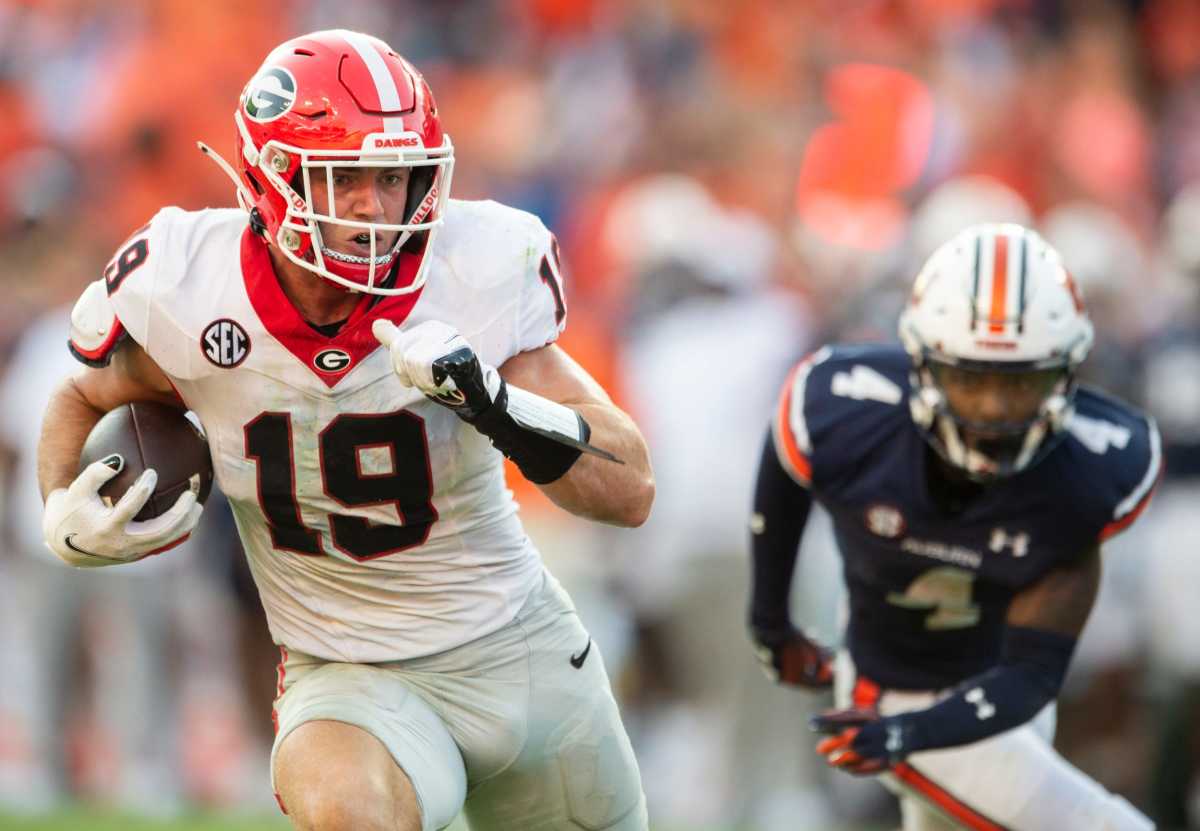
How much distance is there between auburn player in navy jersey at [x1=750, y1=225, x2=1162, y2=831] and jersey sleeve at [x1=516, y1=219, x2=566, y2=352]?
38.1 inches

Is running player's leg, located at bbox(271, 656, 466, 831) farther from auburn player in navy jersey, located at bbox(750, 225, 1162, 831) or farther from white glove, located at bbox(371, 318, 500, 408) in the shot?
auburn player in navy jersey, located at bbox(750, 225, 1162, 831)

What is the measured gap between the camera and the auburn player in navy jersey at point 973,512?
407 cm

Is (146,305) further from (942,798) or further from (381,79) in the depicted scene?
(942,798)

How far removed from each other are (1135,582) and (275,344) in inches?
172

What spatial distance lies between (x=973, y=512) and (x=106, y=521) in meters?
1.84

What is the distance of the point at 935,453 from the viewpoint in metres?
4.28

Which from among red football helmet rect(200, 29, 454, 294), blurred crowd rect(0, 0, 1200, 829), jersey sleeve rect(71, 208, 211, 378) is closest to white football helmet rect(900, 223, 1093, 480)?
red football helmet rect(200, 29, 454, 294)

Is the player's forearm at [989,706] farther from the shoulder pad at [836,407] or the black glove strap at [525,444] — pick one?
the black glove strap at [525,444]

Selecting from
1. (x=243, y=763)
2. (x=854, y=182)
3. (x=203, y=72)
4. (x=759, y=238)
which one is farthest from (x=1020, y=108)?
(x=243, y=763)

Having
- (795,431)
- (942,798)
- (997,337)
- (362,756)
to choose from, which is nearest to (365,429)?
(362,756)

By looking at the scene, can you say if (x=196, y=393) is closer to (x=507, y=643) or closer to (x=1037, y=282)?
(x=507, y=643)

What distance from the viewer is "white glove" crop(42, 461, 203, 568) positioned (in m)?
3.43

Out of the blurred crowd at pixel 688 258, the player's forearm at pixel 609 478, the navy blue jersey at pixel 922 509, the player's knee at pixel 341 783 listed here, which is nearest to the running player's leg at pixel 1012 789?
the navy blue jersey at pixel 922 509

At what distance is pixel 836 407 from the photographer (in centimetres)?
436
